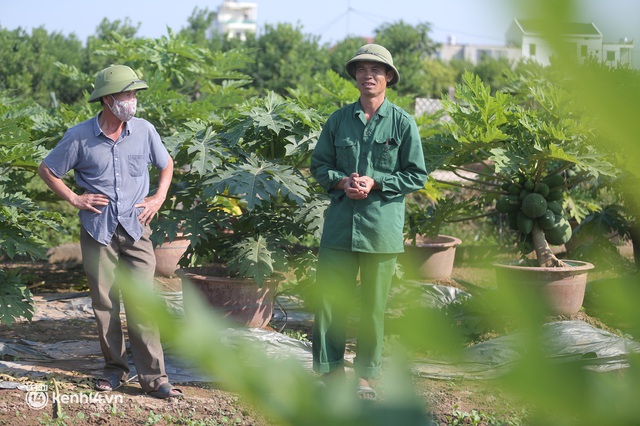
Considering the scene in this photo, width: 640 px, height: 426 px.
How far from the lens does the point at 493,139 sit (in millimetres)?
5211

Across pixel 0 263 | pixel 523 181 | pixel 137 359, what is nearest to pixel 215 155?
pixel 137 359

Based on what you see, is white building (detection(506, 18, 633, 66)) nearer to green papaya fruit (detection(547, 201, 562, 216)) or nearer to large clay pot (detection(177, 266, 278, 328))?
large clay pot (detection(177, 266, 278, 328))

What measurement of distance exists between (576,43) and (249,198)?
4.37m

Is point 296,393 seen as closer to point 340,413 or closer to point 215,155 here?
point 340,413

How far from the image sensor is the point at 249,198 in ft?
15.4

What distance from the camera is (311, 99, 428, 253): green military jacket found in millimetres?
3982

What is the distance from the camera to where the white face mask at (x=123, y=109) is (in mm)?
3918

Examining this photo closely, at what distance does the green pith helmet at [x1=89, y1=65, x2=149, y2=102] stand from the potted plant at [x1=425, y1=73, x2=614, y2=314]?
2.07 m

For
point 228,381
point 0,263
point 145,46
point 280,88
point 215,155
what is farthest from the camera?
point 280,88

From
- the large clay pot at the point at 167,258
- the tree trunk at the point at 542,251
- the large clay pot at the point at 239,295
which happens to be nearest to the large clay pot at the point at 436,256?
the tree trunk at the point at 542,251

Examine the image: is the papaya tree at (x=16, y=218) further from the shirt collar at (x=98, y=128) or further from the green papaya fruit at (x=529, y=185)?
the green papaya fruit at (x=529, y=185)

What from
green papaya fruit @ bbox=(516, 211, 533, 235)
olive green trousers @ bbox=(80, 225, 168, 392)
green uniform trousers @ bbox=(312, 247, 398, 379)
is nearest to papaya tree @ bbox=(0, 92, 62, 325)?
olive green trousers @ bbox=(80, 225, 168, 392)

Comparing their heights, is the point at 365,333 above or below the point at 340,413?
below

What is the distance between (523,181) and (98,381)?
3.30 meters
